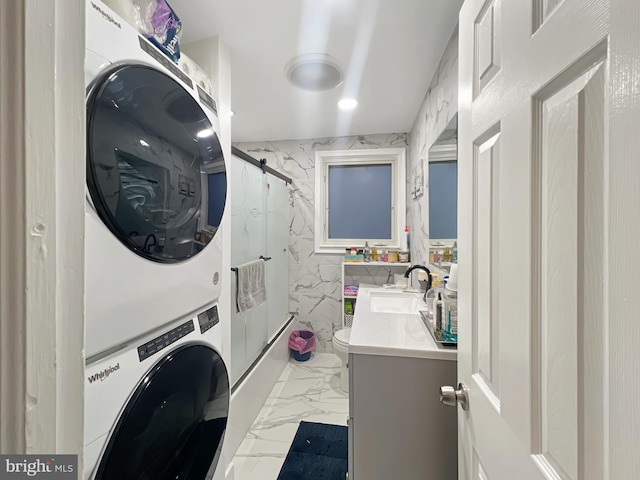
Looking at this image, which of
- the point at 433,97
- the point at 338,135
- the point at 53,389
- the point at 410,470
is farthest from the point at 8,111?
the point at 338,135

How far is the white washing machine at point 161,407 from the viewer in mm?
581

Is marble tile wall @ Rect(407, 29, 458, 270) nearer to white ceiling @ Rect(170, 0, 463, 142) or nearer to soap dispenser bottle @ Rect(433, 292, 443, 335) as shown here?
white ceiling @ Rect(170, 0, 463, 142)

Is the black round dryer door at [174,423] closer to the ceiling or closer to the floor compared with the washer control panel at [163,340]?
closer to the floor

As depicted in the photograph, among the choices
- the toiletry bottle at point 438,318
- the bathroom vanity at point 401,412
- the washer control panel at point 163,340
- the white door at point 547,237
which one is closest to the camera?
the white door at point 547,237

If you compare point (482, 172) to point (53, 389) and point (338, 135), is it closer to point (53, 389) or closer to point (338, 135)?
point (53, 389)

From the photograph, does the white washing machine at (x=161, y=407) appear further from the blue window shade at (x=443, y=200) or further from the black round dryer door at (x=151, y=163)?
the blue window shade at (x=443, y=200)

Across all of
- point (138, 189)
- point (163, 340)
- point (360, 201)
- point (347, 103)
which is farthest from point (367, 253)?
point (138, 189)

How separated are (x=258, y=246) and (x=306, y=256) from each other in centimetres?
83

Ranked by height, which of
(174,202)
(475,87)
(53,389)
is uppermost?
(475,87)

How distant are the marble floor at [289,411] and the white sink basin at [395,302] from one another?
0.86 metres

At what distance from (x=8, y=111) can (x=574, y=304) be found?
2.32 ft

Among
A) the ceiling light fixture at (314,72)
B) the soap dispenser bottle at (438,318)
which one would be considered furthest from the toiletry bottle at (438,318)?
the ceiling light fixture at (314,72)

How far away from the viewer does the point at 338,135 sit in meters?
2.76

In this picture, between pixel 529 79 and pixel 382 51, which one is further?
pixel 382 51
